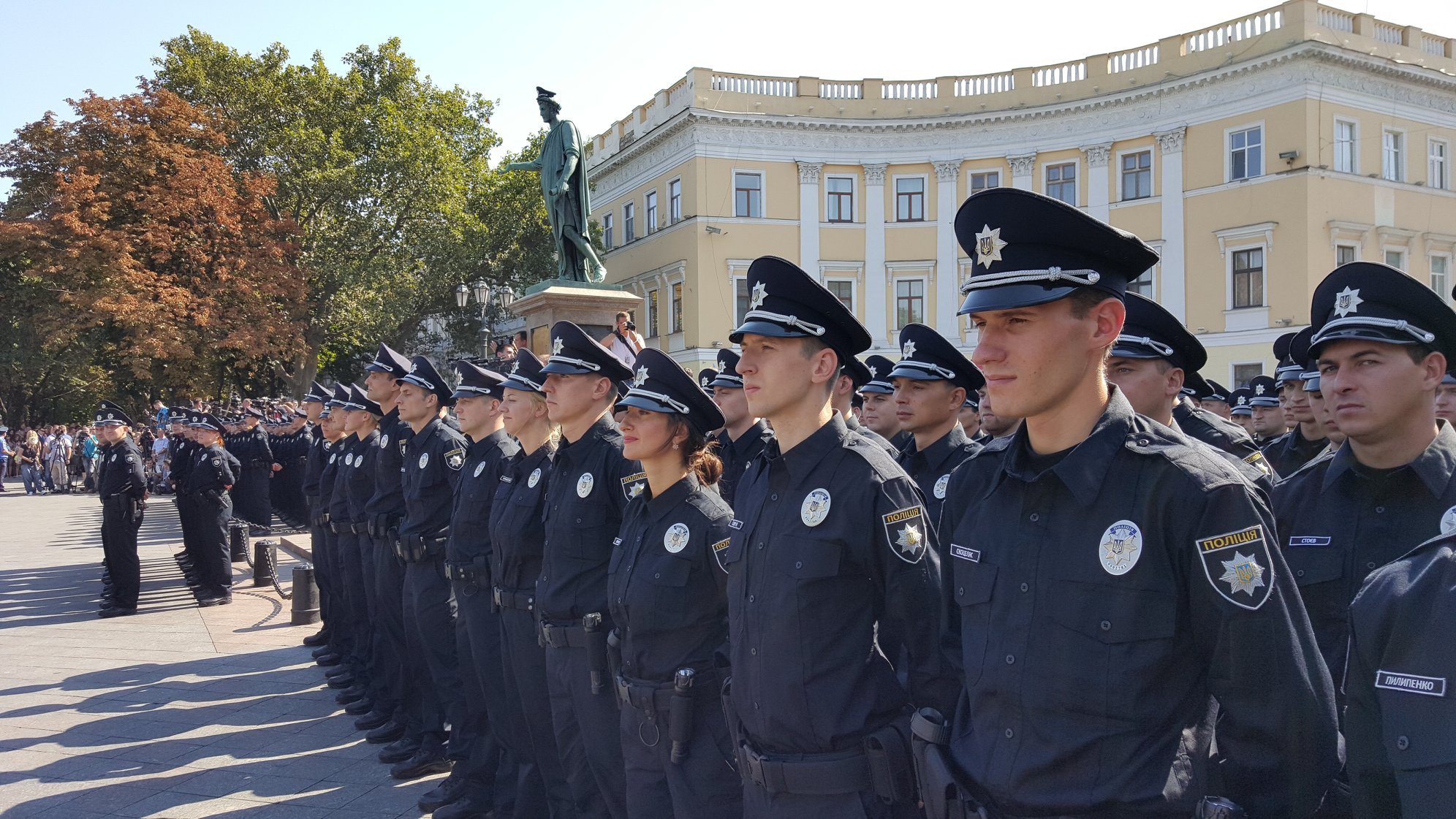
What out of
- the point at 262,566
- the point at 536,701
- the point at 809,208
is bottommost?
the point at 262,566

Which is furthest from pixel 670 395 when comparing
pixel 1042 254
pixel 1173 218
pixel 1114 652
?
pixel 1173 218

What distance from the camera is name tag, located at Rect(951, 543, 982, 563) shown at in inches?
90.4

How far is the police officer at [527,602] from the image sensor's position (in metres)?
4.72

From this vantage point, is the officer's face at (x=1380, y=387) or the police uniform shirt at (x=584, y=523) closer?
the officer's face at (x=1380, y=387)

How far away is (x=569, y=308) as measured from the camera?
42.4 feet

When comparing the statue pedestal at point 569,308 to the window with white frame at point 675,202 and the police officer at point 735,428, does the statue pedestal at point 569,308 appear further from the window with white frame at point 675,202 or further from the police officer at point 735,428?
the window with white frame at point 675,202

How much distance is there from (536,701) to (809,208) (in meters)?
31.4

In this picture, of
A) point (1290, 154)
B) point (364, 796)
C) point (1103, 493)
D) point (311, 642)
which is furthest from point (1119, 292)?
point (1290, 154)

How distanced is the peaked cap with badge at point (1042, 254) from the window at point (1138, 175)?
32.4 metres

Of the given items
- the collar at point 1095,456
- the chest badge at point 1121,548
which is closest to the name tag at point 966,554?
the collar at point 1095,456

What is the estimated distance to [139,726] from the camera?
7160 mm

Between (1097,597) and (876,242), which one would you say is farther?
(876,242)

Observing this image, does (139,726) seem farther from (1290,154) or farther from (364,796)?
(1290,154)

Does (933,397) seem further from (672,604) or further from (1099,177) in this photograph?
(1099,177)
